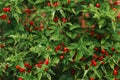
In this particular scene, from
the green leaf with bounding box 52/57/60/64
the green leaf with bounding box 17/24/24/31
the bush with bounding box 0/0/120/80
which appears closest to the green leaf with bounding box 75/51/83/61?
the bush with bounding box 0/0/120/80

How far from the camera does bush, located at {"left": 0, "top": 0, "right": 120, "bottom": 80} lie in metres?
4.71

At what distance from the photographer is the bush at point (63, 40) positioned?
4711 millimetres

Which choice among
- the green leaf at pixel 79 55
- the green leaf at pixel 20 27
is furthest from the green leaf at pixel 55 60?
the green leaf at pixel 20 27

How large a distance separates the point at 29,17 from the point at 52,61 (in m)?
0.79

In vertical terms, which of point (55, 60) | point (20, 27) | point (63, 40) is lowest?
point (55, 60)

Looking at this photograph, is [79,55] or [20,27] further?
[20,27]

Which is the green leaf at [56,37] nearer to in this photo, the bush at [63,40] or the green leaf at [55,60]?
the bush at [63,40]

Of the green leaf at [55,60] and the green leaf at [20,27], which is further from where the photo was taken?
the green leaf at [20,27]

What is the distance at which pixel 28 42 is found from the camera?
4.91 meters

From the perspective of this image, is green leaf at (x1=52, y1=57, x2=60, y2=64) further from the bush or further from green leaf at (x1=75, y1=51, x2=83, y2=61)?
green leaf at (x1=75, y1=51, x2=83, y2=61)

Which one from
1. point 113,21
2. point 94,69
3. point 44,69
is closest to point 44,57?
point 44,69

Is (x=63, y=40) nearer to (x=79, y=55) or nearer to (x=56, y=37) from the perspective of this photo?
(x=56, y=37)

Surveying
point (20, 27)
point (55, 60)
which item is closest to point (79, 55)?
point (55, 60)

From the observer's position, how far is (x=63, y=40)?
16.0ft
